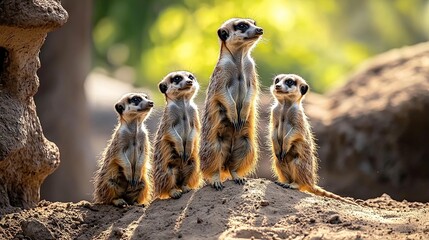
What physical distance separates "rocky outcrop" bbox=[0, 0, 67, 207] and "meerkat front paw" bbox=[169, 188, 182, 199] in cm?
78

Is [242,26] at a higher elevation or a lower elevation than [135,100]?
higher

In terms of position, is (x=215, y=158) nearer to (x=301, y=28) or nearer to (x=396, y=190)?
(x=396, y=190)

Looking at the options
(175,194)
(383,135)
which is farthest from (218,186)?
(383,135)

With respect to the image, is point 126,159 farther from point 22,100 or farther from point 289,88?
point 289,88

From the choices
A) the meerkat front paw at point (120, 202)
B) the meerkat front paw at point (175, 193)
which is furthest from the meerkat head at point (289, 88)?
the meerkat front paw at point (120, 202)

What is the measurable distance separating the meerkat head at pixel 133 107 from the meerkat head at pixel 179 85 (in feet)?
0.45

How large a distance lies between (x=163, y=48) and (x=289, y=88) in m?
9.28

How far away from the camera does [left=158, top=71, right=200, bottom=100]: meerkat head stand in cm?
621

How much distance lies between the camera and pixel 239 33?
625cm

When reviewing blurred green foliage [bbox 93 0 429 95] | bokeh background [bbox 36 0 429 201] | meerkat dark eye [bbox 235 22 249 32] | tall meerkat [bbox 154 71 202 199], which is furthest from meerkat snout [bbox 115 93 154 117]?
blurred green foliage [bbox 93 0 429 95]

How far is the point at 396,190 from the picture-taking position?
9.64 m

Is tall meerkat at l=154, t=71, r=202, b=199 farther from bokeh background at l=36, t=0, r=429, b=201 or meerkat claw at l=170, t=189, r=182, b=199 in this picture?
bokeh background at l=36, t=0, r=429, b=201

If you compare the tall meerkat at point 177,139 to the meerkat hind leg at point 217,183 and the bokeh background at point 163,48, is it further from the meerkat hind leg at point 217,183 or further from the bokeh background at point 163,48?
the bokeh background at point 163,48

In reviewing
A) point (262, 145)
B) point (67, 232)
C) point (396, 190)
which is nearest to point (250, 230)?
point (67, 232)
